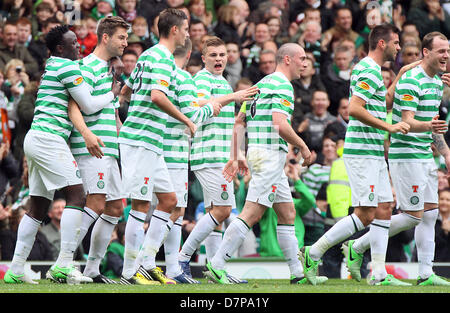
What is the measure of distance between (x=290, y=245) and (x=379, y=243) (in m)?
0.92

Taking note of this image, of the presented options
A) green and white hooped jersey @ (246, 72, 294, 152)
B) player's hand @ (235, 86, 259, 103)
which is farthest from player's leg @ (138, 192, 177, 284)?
player's hand @ (235, 86, 259, 103)

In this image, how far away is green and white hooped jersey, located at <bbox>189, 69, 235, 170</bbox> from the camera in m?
9.76

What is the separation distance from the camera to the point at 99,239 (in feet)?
29.5

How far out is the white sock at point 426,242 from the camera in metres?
9.41

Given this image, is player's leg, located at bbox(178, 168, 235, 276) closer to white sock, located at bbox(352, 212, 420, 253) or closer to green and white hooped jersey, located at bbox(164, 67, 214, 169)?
green and white hooped jersey, located at bbox(164, 67, 214, 169)

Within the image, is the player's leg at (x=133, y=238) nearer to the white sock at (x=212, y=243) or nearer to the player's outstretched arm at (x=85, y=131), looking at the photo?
the player's outstretched arm at (x=85, y=131)

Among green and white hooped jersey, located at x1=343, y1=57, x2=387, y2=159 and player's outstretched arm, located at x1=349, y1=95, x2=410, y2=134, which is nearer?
player's outstretched arm, located at x1=349, y1=95, x2=410, y2=134

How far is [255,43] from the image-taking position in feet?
50.5

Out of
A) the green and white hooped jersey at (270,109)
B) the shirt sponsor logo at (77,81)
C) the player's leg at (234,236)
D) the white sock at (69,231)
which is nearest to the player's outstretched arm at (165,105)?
the shirt sponsor logo at (77,81)

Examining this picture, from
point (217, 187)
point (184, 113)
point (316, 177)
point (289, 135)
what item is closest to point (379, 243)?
point (289, 135)

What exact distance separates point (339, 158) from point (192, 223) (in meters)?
2.30

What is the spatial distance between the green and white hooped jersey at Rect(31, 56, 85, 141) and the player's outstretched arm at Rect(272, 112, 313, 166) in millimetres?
1969

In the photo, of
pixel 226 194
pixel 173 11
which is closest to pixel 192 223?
pixel 226 194
